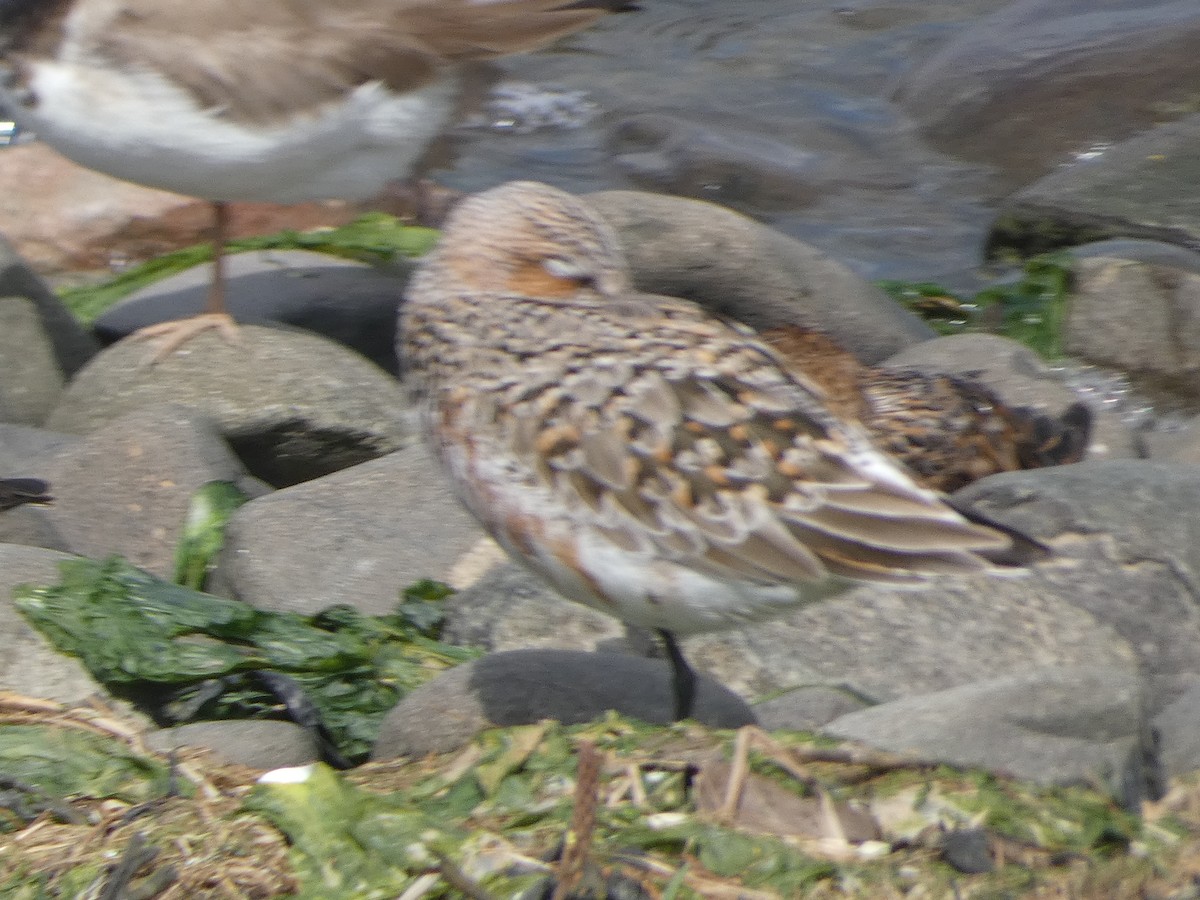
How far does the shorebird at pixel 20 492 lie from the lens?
223 inches

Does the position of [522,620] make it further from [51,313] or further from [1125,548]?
[51,313]

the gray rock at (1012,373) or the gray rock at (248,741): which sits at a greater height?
the gray rock at (248,741)

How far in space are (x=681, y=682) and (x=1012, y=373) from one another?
3447 mm

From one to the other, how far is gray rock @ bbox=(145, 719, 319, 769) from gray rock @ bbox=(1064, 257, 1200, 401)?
479cm

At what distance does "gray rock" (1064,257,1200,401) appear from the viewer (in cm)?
795

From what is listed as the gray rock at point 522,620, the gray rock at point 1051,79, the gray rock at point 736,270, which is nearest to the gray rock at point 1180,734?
the gray rock at point 522,620

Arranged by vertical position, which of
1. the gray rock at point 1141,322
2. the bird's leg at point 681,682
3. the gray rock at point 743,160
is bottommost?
the gray rock at point 743,160

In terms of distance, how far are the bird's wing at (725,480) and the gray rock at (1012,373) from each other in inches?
128

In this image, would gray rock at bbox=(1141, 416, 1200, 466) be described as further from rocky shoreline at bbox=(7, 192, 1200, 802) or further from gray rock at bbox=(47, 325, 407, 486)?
gray rock at bbox=(47, 325, 407, 486)

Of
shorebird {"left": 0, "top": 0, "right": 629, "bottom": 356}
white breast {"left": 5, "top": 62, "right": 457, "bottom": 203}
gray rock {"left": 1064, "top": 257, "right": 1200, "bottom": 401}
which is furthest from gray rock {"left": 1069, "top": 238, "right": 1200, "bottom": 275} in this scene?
white breast {"left": 5, "top": 62, "right": 457, "bottom": 203}

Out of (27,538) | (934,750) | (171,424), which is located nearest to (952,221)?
(171,424)

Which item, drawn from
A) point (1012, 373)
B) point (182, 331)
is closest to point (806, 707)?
point (1012, 373)

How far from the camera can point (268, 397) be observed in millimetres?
6961

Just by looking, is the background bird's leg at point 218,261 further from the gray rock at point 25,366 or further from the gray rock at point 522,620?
the gray rock at point 522,620
